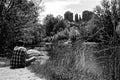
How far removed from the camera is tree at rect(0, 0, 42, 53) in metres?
15.4

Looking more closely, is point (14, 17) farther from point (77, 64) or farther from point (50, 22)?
point (50, 22)

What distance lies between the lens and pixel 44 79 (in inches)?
216

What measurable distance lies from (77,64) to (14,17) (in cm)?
1176

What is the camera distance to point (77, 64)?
206 inches

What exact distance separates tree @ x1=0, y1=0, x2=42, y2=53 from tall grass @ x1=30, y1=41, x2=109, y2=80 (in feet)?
33.3

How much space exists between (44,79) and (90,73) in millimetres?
1560

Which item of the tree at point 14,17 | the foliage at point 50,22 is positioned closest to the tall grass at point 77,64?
the tree at point 14,17

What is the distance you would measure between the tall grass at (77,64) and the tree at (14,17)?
10147 mm

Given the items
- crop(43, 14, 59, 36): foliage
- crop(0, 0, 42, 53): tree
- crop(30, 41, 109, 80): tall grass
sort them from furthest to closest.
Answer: crop(43, 14, 59, 36): foliage < crop(0, 0, 42, 53): tree < crop(30, 41, 109, 80): tall grass

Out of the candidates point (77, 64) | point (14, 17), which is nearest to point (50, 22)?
point (14, 17)

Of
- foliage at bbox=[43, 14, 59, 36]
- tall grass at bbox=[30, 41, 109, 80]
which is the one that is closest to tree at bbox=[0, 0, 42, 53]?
tall grass at bbox=[30, 41, 109, 80]

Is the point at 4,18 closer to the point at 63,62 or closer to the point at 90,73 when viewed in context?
the point at 63,62

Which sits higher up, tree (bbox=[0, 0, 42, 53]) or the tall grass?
tree (bbox=[0, 0, 42, 53])

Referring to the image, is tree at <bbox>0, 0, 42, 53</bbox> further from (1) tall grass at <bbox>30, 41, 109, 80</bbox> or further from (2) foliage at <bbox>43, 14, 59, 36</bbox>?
(2) foliage at <bbox>43, 14, 59, 36</bbox>
